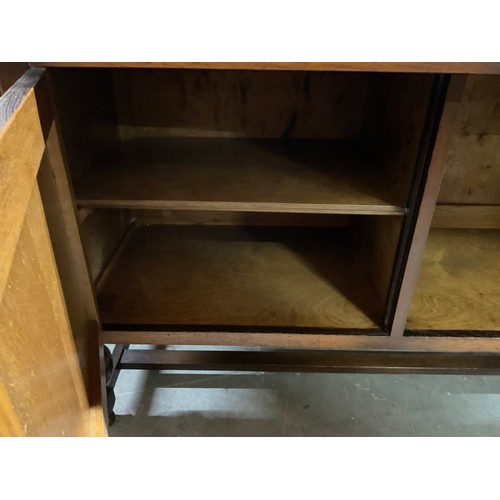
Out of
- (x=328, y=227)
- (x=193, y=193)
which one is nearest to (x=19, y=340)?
(x=193, y=193)

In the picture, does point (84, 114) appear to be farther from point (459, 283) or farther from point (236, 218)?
point (459, 283)

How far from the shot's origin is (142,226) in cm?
136

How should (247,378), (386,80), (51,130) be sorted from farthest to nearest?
1. (247,378)
2. (386,80)
3. (51,130)

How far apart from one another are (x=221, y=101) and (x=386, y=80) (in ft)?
1.54

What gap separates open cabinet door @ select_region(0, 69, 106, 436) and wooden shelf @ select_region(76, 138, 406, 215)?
0.76 feet

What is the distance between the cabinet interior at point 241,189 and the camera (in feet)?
2.81

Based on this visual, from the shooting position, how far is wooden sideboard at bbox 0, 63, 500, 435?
0.62 meters

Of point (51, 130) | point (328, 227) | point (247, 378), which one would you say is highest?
point (51, 130)

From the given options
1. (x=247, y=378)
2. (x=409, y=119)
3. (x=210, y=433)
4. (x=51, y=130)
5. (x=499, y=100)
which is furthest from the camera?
(x=247, y=378)

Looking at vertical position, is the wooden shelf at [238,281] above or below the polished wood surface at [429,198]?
below

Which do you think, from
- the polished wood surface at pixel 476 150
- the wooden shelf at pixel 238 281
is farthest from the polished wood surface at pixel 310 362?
the polished wood surface at pixel 476 150

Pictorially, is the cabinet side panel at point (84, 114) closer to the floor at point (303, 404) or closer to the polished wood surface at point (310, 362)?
the polished wood surface at point (310, 362)

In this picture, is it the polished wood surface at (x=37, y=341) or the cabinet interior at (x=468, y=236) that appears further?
the cabinet interior at (x=468, y=236)

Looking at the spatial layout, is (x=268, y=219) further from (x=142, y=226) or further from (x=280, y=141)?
(x=142, y=226)
